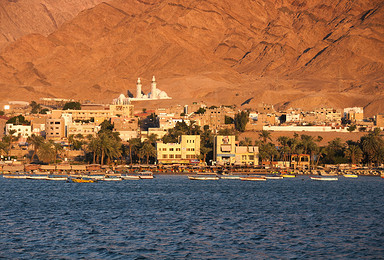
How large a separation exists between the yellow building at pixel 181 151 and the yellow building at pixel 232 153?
371 centimetres

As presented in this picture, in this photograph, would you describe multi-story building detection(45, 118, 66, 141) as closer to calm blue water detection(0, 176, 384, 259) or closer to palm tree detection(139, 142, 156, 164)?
palm tree detection(139, 142, 156, 164)

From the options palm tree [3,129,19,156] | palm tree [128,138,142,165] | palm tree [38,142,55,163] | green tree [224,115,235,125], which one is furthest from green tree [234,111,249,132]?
palm tree [38,142,55,163]

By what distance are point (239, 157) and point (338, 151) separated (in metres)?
20.4

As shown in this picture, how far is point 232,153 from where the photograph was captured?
459 ft

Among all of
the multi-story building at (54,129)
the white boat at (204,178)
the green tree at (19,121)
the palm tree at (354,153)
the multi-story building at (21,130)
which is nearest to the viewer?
the white boat at (204,178)

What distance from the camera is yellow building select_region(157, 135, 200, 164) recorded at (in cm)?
13900

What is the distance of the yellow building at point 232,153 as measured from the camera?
140 m

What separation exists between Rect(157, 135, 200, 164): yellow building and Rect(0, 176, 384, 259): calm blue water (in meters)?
38.5

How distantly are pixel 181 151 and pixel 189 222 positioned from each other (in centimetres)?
7781

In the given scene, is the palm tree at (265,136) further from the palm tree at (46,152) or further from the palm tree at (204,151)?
the palm tree at (46,152)

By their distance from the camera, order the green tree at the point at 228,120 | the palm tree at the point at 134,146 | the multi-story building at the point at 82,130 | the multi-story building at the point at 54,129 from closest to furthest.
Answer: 1. the palm tree at the point at 134,146
2. the multi-story building at the point at 54,129
3. the multi-story building at the point at 82,130
4. the green tree at the point at 228,120

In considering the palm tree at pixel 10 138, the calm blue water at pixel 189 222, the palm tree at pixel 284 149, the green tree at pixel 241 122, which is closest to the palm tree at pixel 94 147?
the palm tree at pixel 10 138

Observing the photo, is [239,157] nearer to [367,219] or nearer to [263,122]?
[263,122]

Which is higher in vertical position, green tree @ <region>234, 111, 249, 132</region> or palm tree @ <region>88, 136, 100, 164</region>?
green tree @ <region>234, 111, 249, 132</region>
